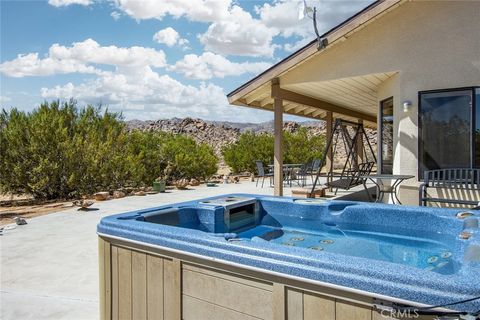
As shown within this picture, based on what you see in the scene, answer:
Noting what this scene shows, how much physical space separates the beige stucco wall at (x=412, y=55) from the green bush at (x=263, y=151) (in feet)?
34.0

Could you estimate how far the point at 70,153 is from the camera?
445 inches

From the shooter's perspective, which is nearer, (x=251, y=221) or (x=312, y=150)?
(x=251, y=221)

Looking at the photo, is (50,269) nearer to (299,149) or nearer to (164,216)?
(164,216)

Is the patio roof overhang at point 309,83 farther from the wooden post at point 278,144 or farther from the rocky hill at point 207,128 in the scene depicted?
the rocky hill at point 207,128

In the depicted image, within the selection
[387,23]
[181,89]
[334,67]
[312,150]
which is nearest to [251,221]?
[334,67]

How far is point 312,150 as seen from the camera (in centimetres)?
1936

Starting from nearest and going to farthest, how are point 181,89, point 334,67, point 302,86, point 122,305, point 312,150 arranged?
point 122,305
point 334,67
point 302,86
point 312,150
point 181,89

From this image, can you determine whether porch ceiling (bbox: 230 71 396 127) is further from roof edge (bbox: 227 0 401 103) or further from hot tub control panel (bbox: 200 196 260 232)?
hot tub control panel (bbox: 200 196 260 232)

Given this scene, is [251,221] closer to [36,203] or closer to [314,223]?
[314,223]

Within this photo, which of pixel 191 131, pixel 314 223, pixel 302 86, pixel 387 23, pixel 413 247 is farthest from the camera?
pixel 191 131

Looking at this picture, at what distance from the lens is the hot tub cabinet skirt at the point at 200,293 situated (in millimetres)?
2238

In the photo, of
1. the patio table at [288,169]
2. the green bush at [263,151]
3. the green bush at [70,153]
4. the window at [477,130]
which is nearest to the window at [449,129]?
the window at [477,130]

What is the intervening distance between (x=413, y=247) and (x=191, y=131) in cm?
3804

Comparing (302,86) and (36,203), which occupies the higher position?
(302,86)
